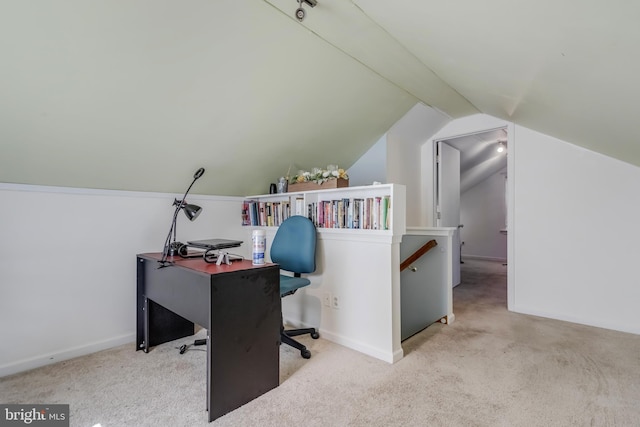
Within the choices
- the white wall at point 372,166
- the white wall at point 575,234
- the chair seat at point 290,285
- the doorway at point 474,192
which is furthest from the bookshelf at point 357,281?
the doorway at point 474,192

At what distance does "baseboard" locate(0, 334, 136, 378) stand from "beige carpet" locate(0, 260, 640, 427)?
61mm

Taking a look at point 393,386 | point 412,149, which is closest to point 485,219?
point 412,149

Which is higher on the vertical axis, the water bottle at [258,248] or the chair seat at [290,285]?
the water bottle at [258,248]

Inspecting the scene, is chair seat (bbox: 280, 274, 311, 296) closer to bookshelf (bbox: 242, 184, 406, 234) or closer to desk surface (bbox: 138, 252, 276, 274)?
desk surface (bbox: 138, 252, 276, 274)

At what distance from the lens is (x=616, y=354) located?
223cm

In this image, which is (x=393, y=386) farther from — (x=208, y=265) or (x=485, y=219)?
(x=485, y=219)

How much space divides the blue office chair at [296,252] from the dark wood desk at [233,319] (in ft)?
1.54

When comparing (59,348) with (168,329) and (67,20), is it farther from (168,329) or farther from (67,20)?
(67,20)

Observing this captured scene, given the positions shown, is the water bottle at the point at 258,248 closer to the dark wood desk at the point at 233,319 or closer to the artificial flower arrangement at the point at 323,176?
the dark wood desk at the point at 233,319

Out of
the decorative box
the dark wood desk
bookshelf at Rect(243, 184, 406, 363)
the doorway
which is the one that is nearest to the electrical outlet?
bookshelf at Rect(243, 184, 406, 363)

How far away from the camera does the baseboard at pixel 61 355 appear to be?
196 centimetres

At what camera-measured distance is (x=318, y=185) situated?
2.59 m

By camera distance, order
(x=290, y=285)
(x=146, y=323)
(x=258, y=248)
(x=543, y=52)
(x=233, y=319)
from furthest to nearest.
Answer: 1. (x=146, y=323)
2. (x=290, y=285)
3. (x=258, y=248)
4. (x=233, y=319)
5. (x=543, y=52)

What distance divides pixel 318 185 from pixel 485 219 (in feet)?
Result: 19.9
